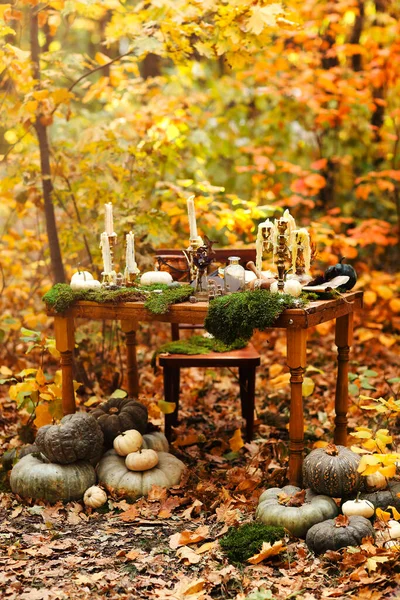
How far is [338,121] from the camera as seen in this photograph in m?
7.48

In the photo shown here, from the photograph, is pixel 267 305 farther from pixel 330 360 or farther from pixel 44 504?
pixel 330 360

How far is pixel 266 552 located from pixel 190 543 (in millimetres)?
417

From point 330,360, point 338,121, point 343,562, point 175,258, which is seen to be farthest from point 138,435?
point 338,121

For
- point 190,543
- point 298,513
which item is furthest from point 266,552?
point 190,543

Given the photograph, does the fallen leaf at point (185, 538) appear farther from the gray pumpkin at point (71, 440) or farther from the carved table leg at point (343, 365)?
the carved table leg at point (343, 365)

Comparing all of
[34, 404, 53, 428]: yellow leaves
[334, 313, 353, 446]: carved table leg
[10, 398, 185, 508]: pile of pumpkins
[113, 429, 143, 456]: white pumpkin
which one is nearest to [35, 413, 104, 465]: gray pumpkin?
[10, 398, 185, 508]: pile of pumpkins

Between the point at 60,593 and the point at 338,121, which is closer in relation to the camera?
the point at 60,593

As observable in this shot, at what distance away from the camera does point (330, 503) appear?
Answer: 3412mm

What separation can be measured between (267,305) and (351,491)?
0.98m

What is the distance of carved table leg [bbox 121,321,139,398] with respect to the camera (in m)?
4.89

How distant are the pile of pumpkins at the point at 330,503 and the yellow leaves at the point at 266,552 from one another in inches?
6.6

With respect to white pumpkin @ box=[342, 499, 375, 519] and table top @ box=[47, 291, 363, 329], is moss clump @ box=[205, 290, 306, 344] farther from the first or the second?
white pumpkin @ box=[342, 499, 375, 519]

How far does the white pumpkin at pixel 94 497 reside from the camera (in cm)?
377

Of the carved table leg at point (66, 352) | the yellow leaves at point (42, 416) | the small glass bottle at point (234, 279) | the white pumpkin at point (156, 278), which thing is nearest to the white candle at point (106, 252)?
the white pumpkin at point (156, 278)
